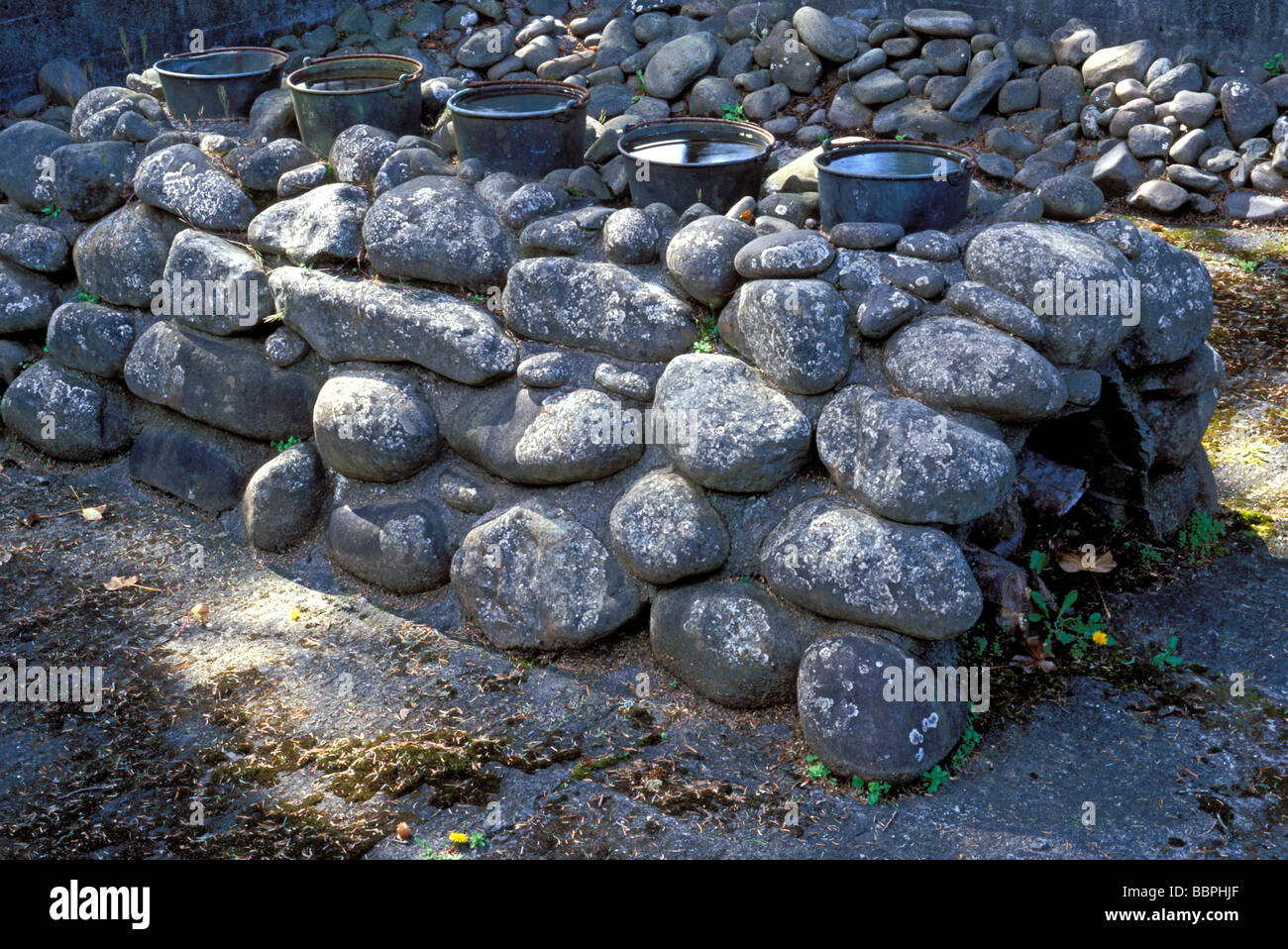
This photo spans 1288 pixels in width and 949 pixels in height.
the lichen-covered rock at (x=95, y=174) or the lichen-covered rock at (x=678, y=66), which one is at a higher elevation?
the lichen-covered rock at (x=678, y=66)

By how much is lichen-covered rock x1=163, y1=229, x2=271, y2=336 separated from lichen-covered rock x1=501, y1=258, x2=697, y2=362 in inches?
47.4

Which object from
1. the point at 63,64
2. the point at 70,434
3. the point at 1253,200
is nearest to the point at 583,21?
the point at 63,64

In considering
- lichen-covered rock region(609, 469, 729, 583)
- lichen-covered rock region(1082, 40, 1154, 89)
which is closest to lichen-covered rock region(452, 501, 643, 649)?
lichen-covered rock region(609, 469, 729, 583)

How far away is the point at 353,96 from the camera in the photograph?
18.4ft

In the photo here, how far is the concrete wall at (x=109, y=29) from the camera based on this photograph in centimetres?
868

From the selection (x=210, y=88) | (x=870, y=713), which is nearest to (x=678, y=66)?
(x=210, y=88)

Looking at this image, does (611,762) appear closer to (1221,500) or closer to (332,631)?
(332,631)

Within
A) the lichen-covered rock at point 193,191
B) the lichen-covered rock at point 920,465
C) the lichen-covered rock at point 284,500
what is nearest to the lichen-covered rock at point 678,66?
the lichen-covered rock at point 193,191

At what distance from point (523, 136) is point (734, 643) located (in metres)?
2.51

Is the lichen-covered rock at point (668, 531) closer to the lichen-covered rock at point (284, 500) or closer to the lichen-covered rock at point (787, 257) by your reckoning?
the lichen-covered rock at point (787, 257)

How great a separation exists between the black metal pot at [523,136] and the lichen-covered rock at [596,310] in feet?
2.48

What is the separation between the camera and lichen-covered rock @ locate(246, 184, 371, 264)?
5180 mm

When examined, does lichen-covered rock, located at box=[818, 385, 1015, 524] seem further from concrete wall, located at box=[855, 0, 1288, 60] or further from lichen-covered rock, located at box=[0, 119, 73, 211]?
concrete wall, located at box=[855, 0, 1288, 60]

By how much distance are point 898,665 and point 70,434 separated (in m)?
4.10
